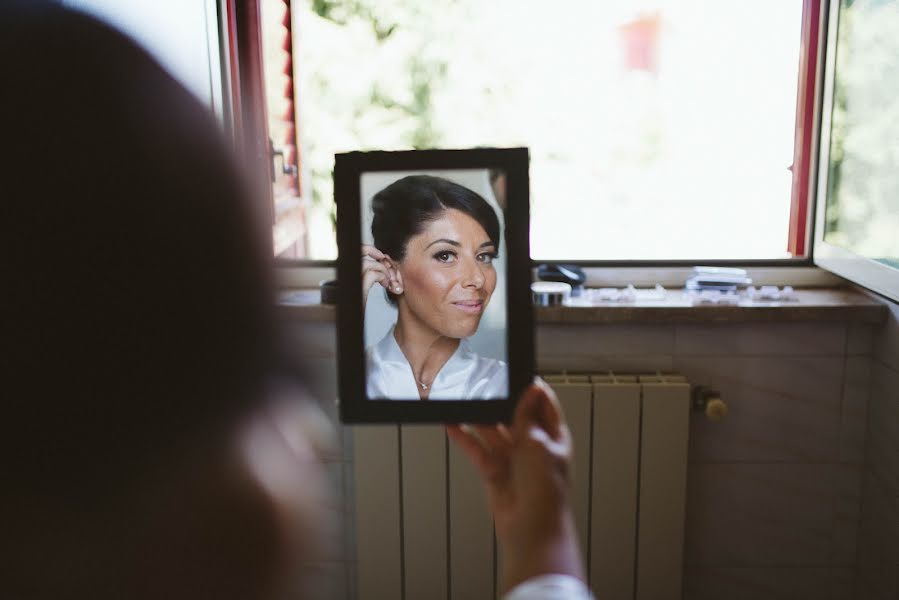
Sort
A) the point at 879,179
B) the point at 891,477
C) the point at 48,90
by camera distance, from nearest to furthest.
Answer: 1. the point at 48,90
2. the point at 879,179
3. the point at 891,477

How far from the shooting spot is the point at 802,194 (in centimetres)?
190

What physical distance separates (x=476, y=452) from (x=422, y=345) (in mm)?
258

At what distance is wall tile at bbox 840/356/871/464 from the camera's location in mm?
1765

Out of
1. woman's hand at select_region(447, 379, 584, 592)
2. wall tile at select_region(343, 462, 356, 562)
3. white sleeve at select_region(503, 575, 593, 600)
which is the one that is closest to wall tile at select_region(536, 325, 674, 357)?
wall tile at select_region(343, 462, 356, 562)

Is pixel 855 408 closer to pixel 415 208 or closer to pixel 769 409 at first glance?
pixel 769 409

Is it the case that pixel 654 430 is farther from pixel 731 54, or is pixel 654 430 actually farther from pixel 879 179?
pixel 731 54

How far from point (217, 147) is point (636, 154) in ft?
5.70

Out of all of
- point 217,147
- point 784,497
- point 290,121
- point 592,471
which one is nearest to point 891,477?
point 784,497

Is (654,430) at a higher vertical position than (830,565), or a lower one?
higher

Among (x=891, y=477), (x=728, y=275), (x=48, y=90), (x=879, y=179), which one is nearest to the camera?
(x=48, y=90)

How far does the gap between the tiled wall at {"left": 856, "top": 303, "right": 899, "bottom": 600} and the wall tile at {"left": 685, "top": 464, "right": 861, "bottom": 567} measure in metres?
0.04

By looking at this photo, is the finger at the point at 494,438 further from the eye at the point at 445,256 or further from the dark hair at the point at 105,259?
the dark hair at the point at 105,259

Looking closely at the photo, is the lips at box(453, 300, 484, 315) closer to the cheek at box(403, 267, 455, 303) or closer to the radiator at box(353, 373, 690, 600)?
the cheek at box(403, 267, 455, 303)

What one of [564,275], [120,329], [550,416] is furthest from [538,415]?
[564,275]
